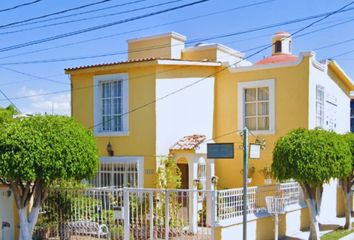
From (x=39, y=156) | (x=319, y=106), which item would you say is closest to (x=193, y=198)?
(x=39, y=156)

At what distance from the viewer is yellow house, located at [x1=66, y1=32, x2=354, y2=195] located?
54.3 ft

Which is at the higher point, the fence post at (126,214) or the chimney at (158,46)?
the chimney at (158,46)

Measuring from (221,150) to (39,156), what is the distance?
4751mm

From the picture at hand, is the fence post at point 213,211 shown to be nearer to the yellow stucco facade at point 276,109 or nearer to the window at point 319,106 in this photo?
the yellow stucco facade at point 276,109

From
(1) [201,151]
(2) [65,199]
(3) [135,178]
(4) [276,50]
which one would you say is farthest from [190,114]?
(4) [276,50]

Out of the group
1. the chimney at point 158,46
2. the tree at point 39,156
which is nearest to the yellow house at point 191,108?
the chimney at point 158,46

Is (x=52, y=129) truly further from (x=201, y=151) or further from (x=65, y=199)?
(x=201, y=151)

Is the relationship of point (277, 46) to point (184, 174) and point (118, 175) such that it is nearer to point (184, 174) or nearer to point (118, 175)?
point (184, 174)

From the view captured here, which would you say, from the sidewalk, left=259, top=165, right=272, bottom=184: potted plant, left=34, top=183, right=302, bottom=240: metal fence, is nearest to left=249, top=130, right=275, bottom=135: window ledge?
left=259, top=165, right=272, bottom=184: potted plant

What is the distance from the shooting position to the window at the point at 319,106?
17.7m

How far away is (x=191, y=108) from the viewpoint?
57.8 feet

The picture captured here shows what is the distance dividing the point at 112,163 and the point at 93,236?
446 cm

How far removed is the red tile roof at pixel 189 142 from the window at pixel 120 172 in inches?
57.1

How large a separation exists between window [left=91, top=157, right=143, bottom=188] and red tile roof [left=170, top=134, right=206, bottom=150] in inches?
57.1
